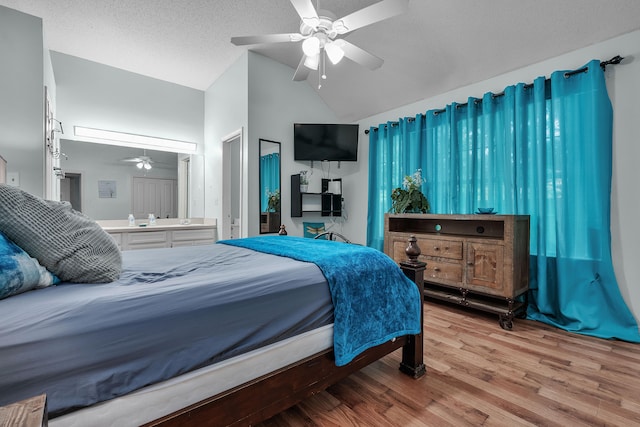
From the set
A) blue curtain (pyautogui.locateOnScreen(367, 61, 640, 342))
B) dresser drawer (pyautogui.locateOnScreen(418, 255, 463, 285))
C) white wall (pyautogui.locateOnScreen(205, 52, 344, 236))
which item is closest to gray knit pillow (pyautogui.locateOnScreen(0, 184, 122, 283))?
white wall (pyautogui.locateOnScreen(205, 52, 344, 236))

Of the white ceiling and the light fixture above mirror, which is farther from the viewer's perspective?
the light fixture above mirror

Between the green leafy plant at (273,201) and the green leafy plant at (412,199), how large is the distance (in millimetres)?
1547

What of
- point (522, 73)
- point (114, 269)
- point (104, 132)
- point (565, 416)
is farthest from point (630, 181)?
point (104, 132)

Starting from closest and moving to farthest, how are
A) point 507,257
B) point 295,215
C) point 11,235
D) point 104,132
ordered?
point 11,235, point 507,257, point 104,132, point 295,215

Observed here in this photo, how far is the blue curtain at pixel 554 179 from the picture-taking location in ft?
7.76

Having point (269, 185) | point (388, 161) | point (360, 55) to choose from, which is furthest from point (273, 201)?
point (360, 55)

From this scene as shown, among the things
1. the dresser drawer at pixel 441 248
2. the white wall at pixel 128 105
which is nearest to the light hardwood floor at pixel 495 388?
the dresser drawer at pixel 441 248

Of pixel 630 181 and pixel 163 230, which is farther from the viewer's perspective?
pixel 163 230

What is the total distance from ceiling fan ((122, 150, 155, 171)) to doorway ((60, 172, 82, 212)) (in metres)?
0.63

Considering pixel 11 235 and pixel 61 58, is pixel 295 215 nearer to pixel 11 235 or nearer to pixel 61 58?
pixel 11 235

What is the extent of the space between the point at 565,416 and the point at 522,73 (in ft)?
9.56

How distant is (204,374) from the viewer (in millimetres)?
1035

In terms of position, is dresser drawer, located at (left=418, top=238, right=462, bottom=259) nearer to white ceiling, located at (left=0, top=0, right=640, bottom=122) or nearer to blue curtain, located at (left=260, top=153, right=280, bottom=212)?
white ceiling, located at (left=0, top=0, right=640, bottom=122)

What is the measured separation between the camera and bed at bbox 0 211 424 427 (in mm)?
792
